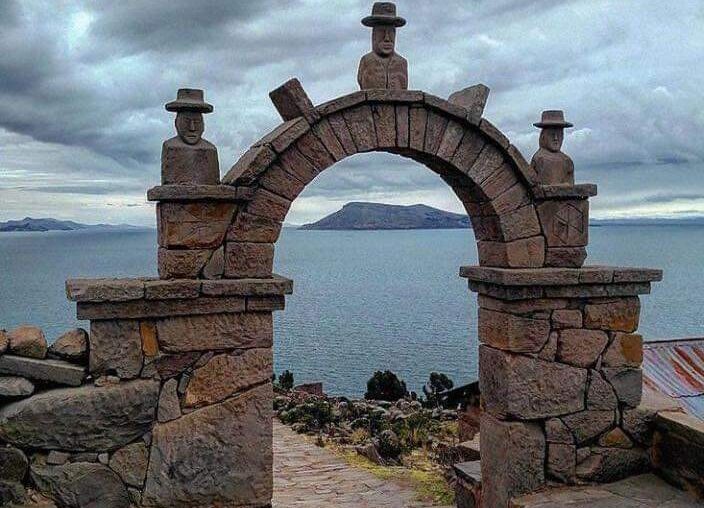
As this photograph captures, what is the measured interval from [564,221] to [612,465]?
2.24m

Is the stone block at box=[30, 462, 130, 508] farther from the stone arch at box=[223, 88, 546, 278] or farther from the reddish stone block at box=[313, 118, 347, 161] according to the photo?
the reddish stone block at box=[313, 118, 347, 161]

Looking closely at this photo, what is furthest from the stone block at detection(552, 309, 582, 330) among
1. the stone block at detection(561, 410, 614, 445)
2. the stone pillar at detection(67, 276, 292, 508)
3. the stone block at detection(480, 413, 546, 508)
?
the stone pillar at detection(67, 276, 292, 508)

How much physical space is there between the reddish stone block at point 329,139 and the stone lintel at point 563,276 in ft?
5.61

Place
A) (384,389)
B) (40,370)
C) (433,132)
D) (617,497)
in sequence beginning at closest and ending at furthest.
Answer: (40,370) < (433,132) < (617,497) < (384,389)

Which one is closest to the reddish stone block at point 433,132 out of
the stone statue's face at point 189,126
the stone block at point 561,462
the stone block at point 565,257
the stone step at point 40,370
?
the stone block at point 565,257

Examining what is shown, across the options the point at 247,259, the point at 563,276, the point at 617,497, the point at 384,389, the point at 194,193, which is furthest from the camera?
the point at 384,389

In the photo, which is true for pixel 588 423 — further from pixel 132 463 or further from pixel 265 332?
pixel 132 463

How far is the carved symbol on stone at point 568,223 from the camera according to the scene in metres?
6.53

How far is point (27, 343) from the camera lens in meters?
5.40

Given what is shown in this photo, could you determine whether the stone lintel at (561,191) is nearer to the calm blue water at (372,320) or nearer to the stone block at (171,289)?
the stone block at (171,289)

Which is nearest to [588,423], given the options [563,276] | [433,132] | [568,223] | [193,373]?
[563,276]

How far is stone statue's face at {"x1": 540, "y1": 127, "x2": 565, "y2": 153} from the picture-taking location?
6.60 metres

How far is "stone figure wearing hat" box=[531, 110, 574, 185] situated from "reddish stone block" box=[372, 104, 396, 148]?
1453 millimetres

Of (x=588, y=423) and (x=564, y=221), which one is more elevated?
(x=564, y=221)
